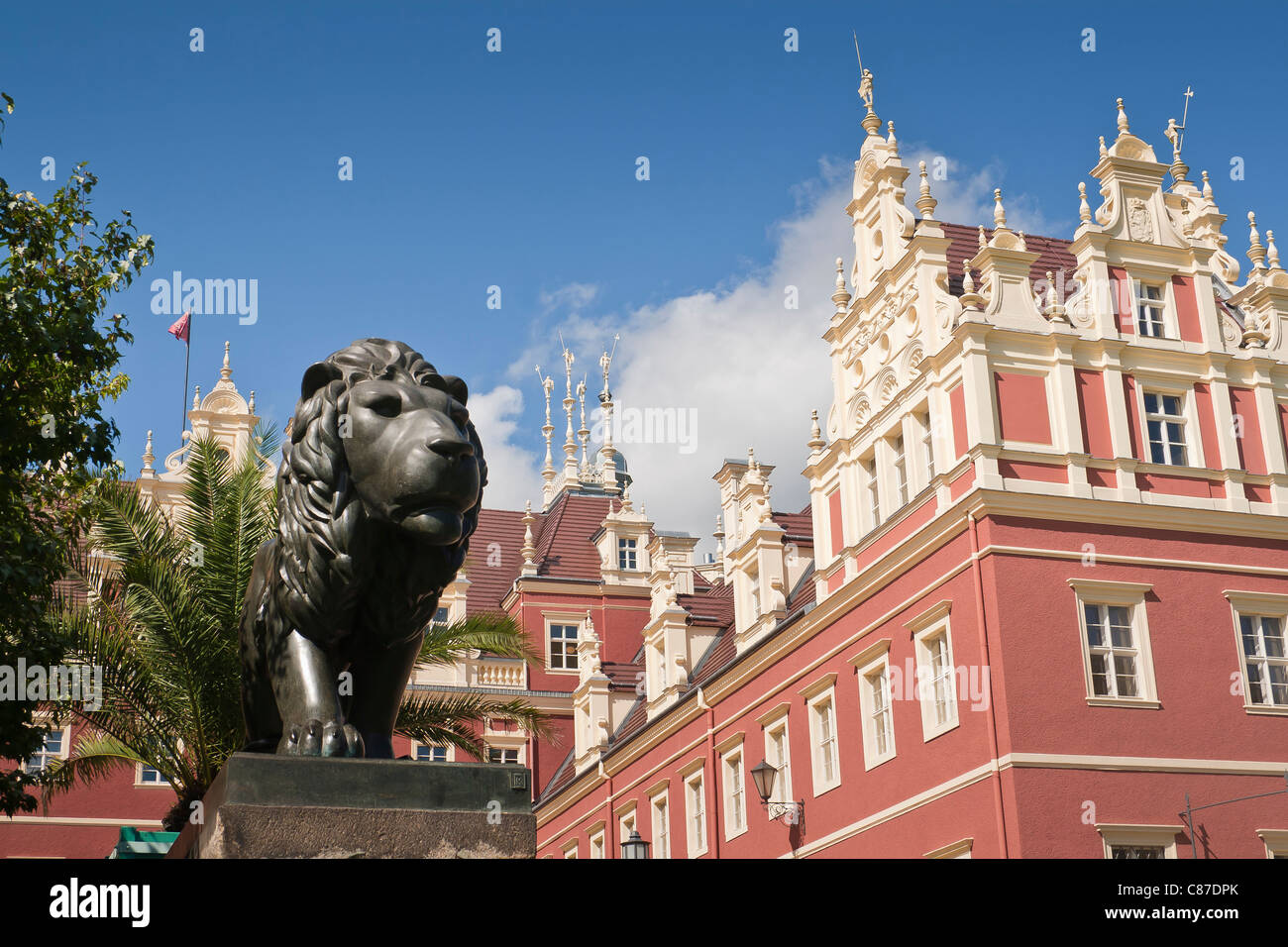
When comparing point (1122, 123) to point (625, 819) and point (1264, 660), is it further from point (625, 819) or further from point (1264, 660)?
point (625, 819)

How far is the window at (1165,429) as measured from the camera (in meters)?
22.7

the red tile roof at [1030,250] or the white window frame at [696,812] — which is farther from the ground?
the red tile roof at [1030,250]

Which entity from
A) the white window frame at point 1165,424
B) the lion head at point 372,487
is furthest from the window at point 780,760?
the lion head at point 372,487

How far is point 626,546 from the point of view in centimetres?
4322

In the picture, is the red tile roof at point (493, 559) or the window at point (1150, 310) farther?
the red tile roof at point (493, 559)

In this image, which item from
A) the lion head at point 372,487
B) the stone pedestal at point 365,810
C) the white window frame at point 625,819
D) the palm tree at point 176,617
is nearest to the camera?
the stone pedestal at point 365,810

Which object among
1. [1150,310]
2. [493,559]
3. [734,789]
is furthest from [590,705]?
[1150,310]

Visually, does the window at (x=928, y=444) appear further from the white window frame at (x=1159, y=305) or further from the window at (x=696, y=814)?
the window at (x=696, y=814)

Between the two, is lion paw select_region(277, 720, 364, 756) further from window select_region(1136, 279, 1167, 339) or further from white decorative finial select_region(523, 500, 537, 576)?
white decorative finial select_region(523, 500, 537, 576)

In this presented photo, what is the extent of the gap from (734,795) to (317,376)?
993 inches

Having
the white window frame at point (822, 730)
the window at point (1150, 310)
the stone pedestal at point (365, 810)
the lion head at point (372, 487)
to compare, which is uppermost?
the window at point (1150, 310)

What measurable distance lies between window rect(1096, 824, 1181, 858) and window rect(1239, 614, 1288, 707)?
2.89 metres

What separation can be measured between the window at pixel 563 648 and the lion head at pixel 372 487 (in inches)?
1442

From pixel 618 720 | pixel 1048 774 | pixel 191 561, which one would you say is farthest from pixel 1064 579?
pixel 618 720
